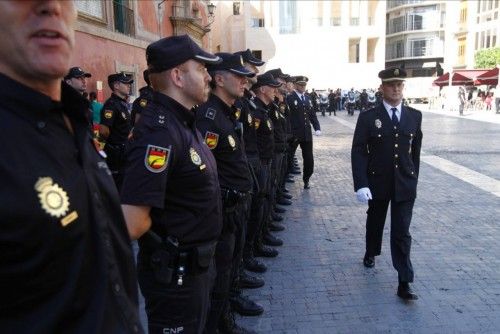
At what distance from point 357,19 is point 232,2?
13.1m

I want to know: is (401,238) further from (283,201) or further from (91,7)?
(91,7)

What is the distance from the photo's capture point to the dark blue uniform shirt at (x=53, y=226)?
3.97 feet

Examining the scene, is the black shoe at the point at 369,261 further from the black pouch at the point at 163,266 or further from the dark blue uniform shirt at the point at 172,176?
the black pouch at the point at 163,266

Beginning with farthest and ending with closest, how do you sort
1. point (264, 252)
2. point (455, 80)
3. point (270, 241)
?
point (455, 80)
point (270, 241)
point (264, 252)

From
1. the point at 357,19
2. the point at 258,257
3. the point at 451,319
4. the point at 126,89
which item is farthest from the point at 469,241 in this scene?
the point at 357,19

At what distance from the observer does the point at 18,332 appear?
1.23m

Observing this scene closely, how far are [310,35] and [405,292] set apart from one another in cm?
4501

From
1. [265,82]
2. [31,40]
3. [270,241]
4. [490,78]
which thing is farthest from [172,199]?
[490,78]

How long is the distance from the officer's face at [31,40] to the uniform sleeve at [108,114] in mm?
5472

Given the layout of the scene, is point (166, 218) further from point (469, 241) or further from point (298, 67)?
point (298, 67)

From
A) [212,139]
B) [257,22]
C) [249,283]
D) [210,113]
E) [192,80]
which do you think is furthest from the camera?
[257,22]

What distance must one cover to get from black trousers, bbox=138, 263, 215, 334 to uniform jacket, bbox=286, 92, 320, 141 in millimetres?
6710

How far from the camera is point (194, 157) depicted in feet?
7.89

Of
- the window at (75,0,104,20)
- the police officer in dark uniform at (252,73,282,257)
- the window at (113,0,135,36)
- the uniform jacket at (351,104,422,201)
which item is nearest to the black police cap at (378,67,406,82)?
the uniform jacket at (351,104,422,201)
